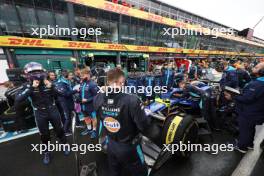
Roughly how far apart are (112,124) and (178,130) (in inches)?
52.1

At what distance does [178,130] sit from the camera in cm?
243

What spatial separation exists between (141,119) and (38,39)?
1477 centimetres

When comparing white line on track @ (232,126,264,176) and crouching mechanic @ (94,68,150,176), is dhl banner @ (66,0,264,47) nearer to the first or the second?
crouching mechanic @ (94,68,150,176)

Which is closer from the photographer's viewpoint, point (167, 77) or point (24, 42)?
point (167, 77)

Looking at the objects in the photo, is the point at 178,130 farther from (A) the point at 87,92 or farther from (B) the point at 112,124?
(A) the point at 87,92

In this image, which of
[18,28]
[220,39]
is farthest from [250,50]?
[18,28]

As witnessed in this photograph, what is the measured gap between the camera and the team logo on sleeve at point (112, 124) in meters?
1.64

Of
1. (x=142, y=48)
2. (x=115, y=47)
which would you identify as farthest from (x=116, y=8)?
(x=142, y=48)

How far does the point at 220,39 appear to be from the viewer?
124 feet

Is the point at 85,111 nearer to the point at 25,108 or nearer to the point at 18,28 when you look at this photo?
the point at 25,108

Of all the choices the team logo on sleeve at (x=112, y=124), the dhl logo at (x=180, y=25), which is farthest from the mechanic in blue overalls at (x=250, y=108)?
the dhl logo at (x=180, y=25)

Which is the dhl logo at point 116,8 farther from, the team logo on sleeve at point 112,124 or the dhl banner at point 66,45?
the team logo on sleeve at point 112,124

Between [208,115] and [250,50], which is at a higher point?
[250,50]

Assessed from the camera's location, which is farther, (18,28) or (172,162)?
(18,28)
